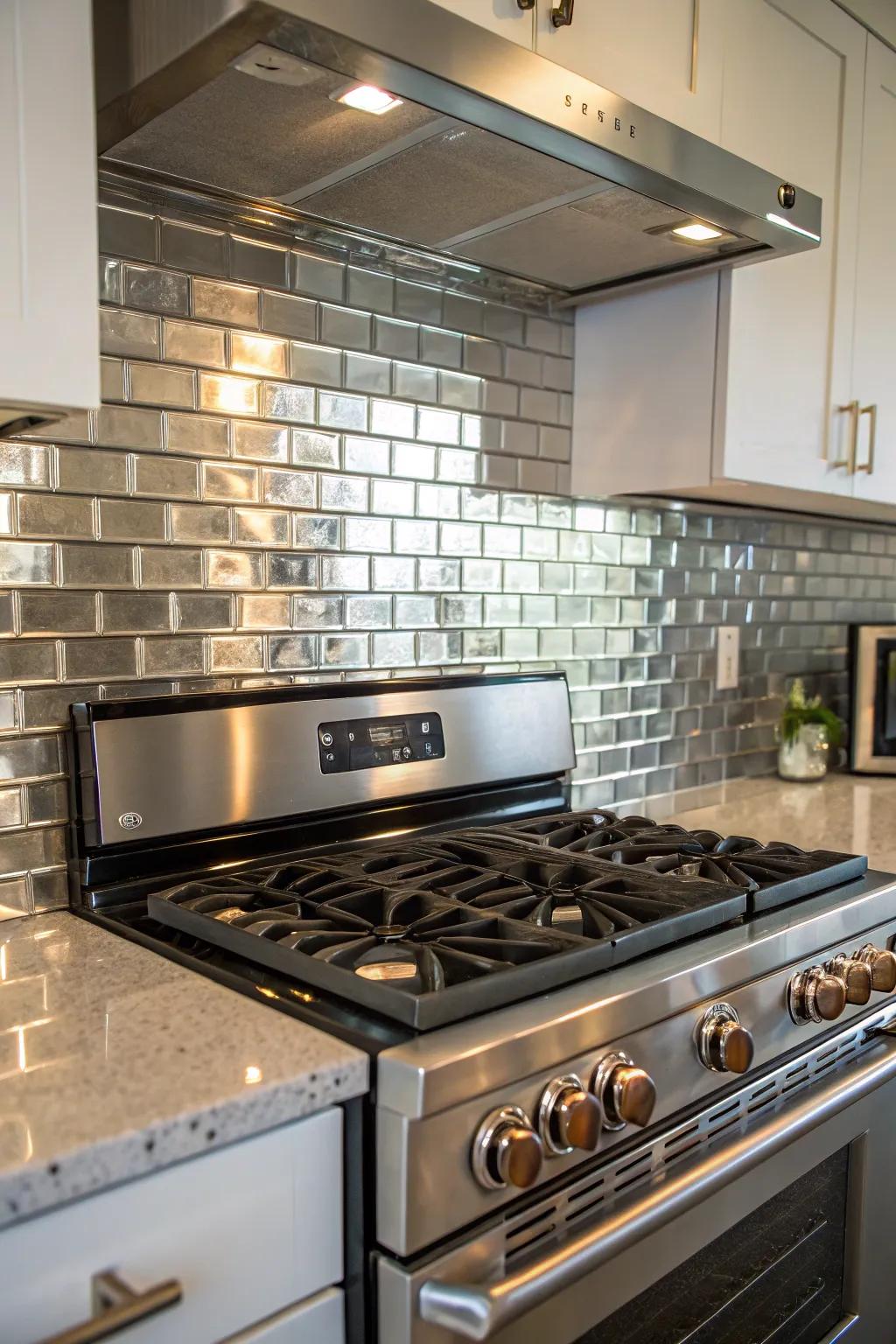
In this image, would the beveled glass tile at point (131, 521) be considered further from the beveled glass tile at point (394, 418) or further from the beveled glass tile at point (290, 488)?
the beveled glass tile at point (394, 418)

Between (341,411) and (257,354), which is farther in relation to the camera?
(341,411)

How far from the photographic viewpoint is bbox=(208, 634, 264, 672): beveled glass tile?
141 cm

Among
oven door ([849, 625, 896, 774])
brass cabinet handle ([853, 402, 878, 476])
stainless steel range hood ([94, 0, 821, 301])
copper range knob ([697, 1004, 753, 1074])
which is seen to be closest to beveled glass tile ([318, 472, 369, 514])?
stainless steel range hood ([94, 0, 821, 301])

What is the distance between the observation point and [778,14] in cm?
164

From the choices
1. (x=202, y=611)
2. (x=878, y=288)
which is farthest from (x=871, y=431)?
(x=202, y=611)

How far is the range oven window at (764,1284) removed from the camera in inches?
42.9

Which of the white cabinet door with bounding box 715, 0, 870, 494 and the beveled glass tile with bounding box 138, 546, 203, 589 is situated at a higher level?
the white cabinet door with bounding box 715, 0, 870, 494

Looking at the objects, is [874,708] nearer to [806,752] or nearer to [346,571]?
[806,752]

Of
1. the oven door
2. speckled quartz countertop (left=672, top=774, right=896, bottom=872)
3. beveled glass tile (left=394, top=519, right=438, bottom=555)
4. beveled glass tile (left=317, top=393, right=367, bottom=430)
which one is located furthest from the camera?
the oven door

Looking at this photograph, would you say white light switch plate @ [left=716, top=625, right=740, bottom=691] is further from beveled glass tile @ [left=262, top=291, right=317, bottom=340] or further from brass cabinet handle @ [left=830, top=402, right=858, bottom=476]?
beveled glass tile @ [left=262, top=291, right=317, bottom=340]

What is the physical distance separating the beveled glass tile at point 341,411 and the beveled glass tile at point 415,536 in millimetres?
161

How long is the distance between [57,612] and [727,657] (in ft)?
5.02

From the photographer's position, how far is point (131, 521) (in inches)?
51.9

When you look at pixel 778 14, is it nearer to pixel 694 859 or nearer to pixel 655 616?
pixel 655 616
